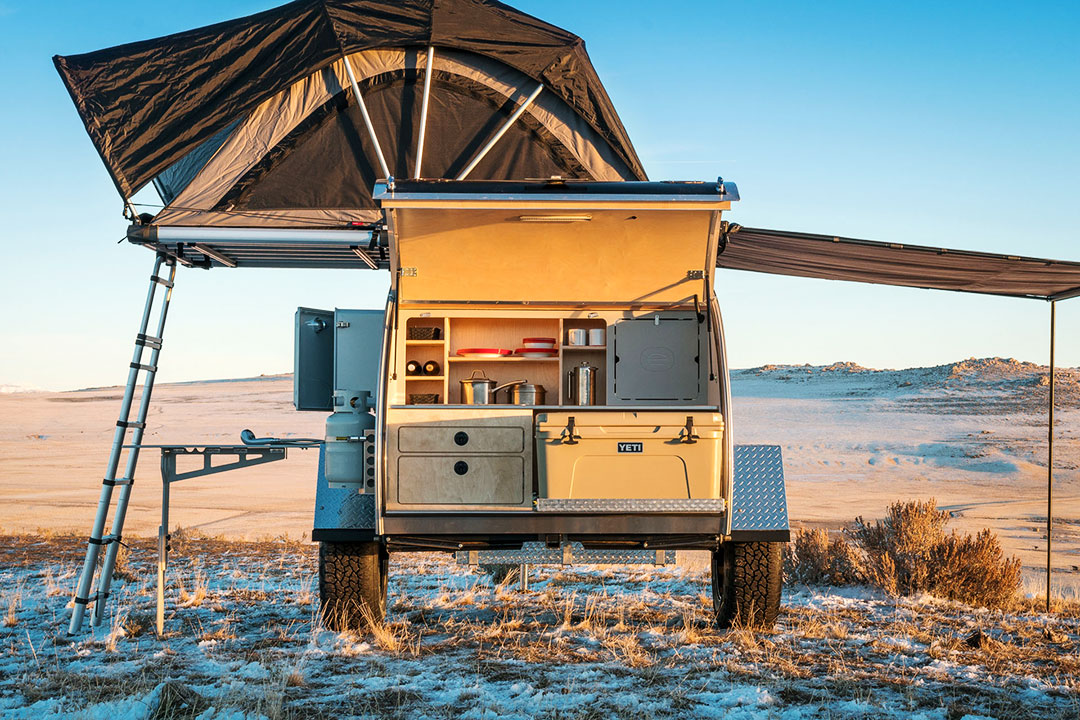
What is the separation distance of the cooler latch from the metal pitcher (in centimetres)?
199

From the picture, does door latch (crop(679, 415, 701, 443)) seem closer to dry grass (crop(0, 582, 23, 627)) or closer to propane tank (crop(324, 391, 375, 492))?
propane tank (crop(324, 391, 375, 492))

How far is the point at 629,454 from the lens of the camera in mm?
5949

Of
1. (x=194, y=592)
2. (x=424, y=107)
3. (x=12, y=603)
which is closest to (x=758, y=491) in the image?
(x=424, y=107)

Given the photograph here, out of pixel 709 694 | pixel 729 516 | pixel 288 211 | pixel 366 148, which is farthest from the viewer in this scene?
pixel 366 148

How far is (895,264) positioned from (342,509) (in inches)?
180

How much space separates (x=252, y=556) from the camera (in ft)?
35.4

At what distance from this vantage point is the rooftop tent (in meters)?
7.50

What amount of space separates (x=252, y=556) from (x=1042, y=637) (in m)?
7.61

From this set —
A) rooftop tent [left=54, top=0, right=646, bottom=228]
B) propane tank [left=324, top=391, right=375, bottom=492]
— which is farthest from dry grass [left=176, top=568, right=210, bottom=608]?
rooftop tent [left=54, top=0, right=646, bottom=228]

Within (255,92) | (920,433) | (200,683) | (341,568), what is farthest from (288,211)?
(920,433)

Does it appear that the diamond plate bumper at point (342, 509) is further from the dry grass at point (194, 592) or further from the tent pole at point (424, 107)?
the tent pole at point (424, 107)

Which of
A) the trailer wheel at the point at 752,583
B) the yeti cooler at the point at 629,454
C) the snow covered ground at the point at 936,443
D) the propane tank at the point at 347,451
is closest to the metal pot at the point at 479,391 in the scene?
the propane tank at the point at 347,451

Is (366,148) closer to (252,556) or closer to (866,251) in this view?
(866,251)

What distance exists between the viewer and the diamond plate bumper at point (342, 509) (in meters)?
6.59
